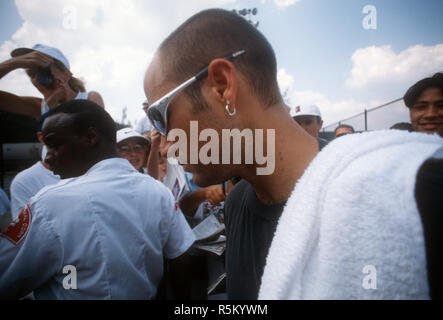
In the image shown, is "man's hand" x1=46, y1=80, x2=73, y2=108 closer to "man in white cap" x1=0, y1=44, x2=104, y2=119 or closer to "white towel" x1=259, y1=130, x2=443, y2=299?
"man in white cap" x1=0, y1=44, x2=104, y2=119

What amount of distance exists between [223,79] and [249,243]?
2.68 feet

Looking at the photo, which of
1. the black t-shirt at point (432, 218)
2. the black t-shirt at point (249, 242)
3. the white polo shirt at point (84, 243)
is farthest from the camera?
the white polo shirt at point (84, 243)

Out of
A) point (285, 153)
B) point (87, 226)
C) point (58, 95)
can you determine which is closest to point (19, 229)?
point (87, 226)

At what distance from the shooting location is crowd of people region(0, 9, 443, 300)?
614 mm

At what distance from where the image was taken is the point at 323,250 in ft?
2.20

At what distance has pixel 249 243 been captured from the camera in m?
1.15

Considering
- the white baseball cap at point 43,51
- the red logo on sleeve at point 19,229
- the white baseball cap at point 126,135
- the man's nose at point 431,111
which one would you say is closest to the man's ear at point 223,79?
the red logo on sleeve at point 19,229

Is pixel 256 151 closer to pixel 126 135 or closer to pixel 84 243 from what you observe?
pixel 84 243

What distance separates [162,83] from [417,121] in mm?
3132

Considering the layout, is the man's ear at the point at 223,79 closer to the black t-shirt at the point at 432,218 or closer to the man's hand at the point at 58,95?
the black t-shirt at the point at 432,218

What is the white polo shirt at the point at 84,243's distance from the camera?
130 centimetres

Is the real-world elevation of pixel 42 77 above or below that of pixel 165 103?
above

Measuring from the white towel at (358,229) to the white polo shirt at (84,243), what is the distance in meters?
1.11
